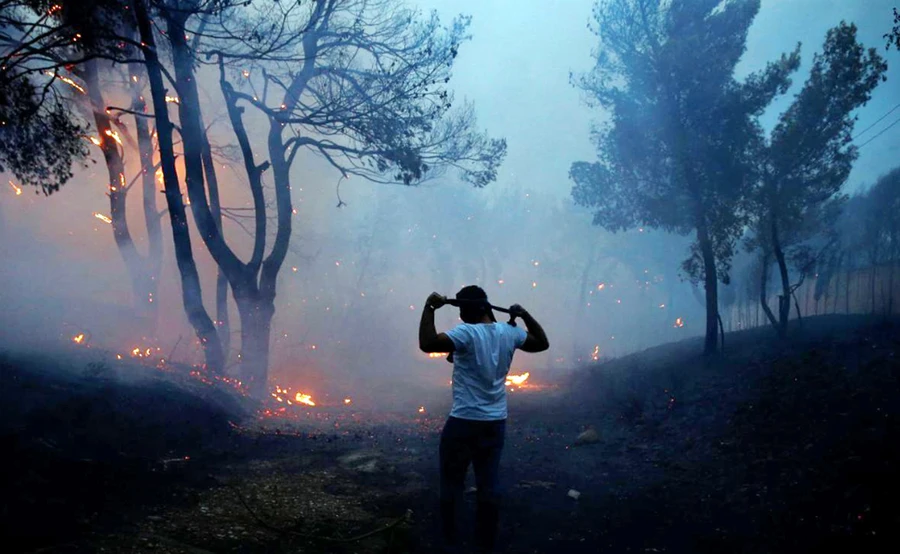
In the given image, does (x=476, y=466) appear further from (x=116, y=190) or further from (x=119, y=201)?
(x=119, y=201)

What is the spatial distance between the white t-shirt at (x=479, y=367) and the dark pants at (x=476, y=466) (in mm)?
109

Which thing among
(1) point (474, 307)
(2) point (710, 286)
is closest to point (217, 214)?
(1) point (474, 307)

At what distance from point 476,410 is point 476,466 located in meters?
0.54

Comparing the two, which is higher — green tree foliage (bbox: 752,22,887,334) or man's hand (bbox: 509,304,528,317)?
green tree foliage (bbox: 752,22,887,334)

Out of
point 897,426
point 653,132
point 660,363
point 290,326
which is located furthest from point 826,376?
point 290,326

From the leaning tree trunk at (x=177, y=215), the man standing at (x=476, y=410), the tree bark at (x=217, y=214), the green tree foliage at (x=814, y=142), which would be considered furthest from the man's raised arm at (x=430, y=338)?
the green tree foliage at (x=814, y=142)

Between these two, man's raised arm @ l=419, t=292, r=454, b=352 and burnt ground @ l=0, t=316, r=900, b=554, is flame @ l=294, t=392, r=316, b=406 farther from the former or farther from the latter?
man's raised arm @ l=419, t=292, r=454, b=352

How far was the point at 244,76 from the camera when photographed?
54.9 ft

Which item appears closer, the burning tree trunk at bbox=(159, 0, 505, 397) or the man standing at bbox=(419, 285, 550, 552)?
the man standing at bbox=(419, 285, 550, 552)

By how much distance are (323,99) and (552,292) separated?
6786 centimetres

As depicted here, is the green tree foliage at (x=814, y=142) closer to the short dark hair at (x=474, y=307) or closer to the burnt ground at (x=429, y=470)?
the burnt ground at (x=429, y=470)

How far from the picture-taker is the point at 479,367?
4.78 meters

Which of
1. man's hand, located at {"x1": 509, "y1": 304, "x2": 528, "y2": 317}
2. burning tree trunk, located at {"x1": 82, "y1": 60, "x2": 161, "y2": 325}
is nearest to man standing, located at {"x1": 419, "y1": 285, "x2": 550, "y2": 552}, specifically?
man's hand, located at {"x1": 509, "y1": 304, "x2": 528, "y2": 317}

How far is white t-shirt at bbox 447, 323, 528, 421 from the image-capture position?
476 cm
